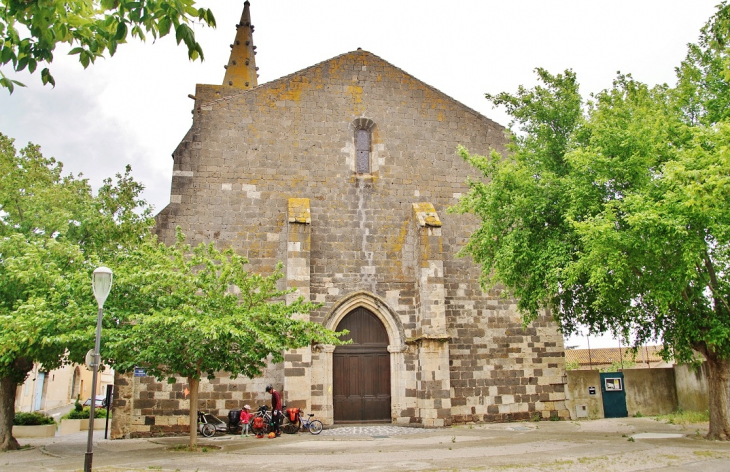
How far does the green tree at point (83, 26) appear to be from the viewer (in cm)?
485

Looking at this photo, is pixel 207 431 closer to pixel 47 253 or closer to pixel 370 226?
Answer: pixel 47 253

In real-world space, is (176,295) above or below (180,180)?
below

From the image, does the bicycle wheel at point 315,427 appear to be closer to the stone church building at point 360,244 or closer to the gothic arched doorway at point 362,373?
the stone church building at point 360,244

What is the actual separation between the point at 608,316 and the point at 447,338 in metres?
4.50

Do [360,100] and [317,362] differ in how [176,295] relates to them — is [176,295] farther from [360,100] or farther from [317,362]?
[360,100]

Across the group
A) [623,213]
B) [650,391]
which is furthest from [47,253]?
[650,391]

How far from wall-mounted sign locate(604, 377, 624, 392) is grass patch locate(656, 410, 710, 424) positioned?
142 cm

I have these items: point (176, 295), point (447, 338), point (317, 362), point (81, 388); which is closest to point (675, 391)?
point (447, 338)

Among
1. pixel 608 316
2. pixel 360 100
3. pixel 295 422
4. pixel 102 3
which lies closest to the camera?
pixel 102 3

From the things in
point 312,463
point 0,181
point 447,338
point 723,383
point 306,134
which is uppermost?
point 306,134

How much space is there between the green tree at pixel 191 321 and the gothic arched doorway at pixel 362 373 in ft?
15.9

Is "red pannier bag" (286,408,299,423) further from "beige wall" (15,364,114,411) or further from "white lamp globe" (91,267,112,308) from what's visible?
"beige wall" (15,364,114,411)

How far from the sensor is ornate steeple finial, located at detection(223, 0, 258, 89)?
86.9ft

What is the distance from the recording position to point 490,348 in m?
17.8
